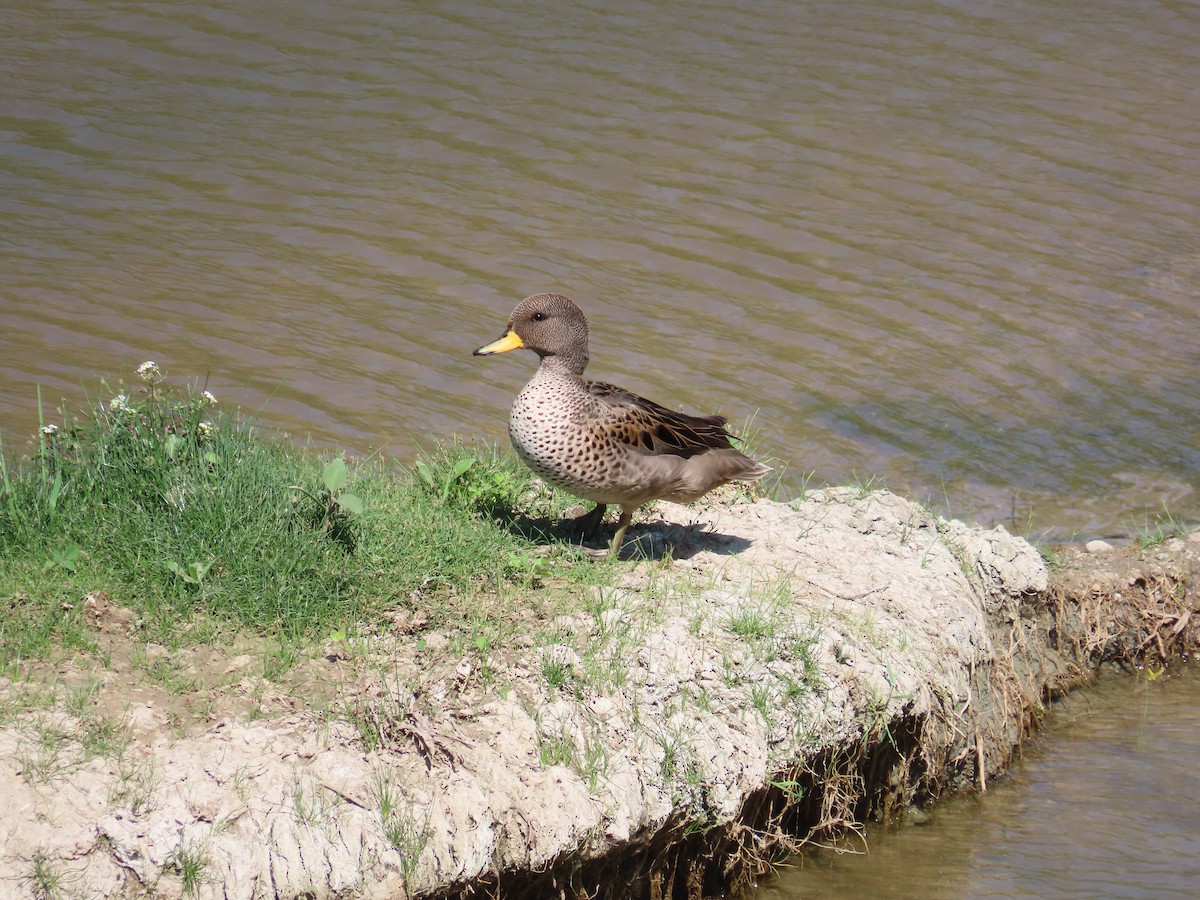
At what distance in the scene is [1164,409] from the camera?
8180mm

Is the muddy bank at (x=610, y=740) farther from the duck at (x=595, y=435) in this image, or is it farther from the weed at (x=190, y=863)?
the duck at (x=595, y=435)

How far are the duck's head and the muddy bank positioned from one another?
2.93ft

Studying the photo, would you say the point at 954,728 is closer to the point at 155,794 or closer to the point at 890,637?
the point at 890,637

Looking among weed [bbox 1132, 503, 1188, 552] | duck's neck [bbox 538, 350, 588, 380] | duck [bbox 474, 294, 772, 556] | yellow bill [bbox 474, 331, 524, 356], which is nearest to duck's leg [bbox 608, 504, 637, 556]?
duck [bbox 474, 294, 772, 556]

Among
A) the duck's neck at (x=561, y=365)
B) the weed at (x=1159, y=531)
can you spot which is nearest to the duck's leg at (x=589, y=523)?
the duck's neck at (x=561, y=365)

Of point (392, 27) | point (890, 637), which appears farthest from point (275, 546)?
point (392, 27)

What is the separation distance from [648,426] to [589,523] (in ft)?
1.86

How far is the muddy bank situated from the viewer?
3.69m

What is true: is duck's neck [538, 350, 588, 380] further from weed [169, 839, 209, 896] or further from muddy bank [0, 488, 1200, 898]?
weed [169, 839, 209, 896]

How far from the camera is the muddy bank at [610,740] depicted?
3691 millimetres

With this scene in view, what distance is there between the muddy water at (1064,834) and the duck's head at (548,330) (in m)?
2.07

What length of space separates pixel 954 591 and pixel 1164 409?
3.36m

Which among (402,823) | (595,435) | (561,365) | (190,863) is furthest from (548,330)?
(190,863)

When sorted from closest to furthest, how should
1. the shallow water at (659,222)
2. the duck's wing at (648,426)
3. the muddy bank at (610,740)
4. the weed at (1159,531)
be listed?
the muddy bank at (610,740) → the duck's wing at (648,426) → the weed at (1159,531) → the shallow water at (659,222)
